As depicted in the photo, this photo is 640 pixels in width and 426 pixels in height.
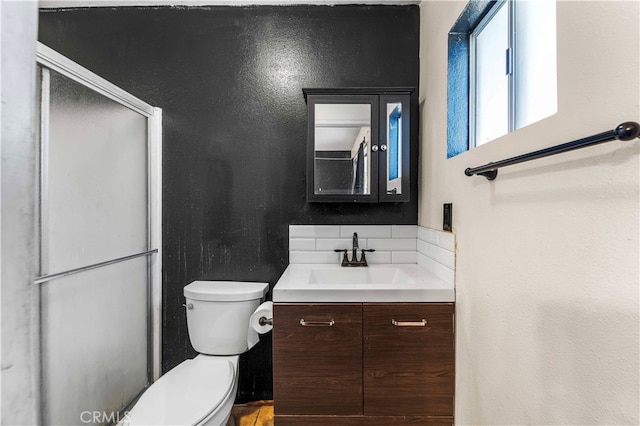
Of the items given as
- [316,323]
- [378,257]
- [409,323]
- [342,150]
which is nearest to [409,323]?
[409,323]

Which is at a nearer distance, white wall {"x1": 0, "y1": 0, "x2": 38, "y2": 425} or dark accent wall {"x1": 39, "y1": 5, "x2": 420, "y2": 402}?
white wall {"x1": 0, "y1": 0, "x2": 38, "y2": 425}

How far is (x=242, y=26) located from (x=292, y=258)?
1397 mm

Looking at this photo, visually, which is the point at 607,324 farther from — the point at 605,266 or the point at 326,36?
the point at 326,36

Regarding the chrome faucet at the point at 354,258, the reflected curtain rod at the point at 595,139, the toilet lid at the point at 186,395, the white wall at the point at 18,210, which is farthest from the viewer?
the chrome faucet at the point at 354,258

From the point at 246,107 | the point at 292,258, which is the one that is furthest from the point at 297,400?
the point at 246,107

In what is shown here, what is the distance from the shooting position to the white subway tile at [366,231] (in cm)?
188

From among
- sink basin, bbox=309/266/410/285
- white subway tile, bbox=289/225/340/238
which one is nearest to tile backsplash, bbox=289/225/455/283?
white subway tile, bbox=289/225/340/238

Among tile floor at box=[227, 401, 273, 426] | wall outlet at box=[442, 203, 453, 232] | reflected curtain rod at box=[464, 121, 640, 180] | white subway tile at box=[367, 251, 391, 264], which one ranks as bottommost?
tile floor at box=[227, 401, 273, 426]

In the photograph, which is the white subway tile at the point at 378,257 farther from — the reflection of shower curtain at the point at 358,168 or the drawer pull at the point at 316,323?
the drawer pull at the point at 316,323

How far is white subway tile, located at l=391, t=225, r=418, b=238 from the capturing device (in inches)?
74.1

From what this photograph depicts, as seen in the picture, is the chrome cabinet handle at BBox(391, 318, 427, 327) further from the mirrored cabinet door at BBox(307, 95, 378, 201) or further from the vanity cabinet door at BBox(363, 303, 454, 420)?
the mirrored cabinet door at BBox(307, 95, 378, 201)

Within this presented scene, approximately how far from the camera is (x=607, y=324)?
24.1 inches

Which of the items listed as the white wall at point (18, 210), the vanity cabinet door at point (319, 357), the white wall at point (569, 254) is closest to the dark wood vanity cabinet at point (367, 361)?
the vanity cabinet door at point (319, 357)

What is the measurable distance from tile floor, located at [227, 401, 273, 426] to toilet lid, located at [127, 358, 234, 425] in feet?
1.35
